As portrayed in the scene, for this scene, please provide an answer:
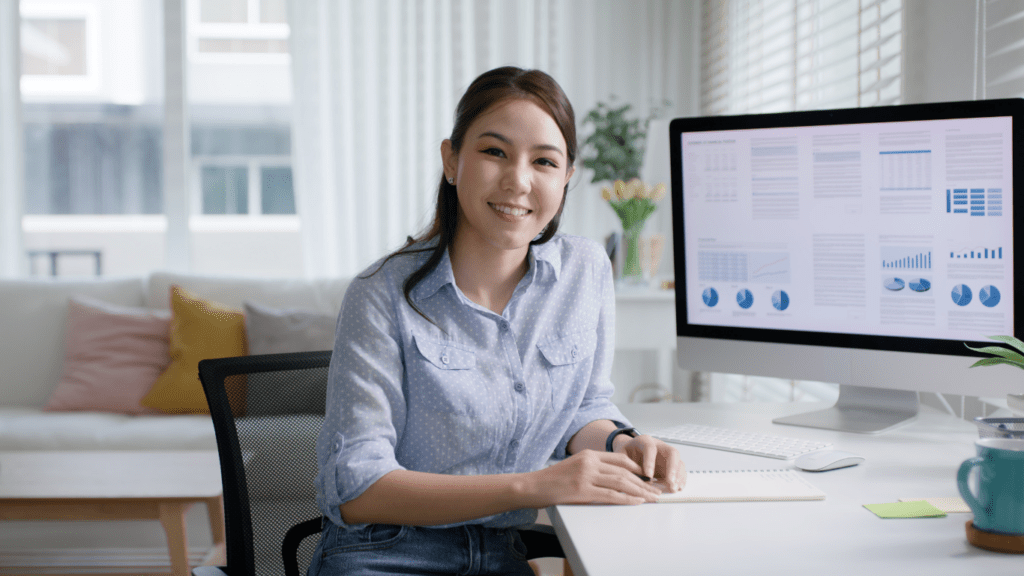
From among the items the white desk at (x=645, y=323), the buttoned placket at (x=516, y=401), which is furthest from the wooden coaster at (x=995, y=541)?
the white desk at (x=645, y=323)

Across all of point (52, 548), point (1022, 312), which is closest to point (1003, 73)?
point (1022, 312)

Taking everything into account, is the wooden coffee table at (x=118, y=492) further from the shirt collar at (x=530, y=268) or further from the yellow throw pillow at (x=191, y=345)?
the shirt collar at (x=530, y=268)

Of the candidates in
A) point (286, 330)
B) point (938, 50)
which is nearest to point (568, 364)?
point (938, 50)

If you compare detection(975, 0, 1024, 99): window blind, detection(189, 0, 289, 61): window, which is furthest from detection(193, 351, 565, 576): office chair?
detection(189, 0, 289, 61): window

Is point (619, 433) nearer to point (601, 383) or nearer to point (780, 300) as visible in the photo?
point (601, 383)

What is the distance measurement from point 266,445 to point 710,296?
77 centimetres

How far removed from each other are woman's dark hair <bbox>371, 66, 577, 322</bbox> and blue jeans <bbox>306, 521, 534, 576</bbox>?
28 centimetres

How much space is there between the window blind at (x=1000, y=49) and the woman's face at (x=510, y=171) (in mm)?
911

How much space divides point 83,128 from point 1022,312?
11.8ft

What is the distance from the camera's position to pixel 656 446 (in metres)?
1.00

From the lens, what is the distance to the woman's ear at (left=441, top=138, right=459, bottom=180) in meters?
1.18

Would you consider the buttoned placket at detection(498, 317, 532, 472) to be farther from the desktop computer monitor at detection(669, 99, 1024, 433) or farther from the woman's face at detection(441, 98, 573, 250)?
the desktop computer monitor at detection(669, 99, 1024, 433)

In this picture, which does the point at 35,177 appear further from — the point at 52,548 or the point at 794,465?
the point at 794,465

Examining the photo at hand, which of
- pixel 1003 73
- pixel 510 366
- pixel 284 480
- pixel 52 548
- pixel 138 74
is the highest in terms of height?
pixel 138 74
